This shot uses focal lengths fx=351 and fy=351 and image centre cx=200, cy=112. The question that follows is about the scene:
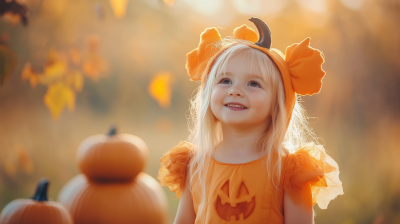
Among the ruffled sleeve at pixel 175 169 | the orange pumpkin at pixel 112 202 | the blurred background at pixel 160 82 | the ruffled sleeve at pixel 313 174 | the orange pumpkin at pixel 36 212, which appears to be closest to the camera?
the ruffled sleeve at pixel 313 174

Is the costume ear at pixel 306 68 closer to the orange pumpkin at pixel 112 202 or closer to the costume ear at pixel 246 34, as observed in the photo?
the costume ear at pixel 246 34

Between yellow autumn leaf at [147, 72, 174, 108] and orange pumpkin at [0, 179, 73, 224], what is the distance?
63cm

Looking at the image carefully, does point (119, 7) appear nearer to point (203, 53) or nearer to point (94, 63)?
point (94, 63)

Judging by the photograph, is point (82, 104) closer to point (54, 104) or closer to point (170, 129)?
point (54, 104)

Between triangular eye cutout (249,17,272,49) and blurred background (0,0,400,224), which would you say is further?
blurred background (0,0,400,224)

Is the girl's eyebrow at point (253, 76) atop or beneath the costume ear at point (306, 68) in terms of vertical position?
beneath

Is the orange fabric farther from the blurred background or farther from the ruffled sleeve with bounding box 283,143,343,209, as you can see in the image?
the blurred background

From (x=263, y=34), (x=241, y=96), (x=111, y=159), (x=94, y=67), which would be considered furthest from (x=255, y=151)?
(x=94, y=67)

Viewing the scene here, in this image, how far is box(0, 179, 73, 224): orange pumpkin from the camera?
1135 mm

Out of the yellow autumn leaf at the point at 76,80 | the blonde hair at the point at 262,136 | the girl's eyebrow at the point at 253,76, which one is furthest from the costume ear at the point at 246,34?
the yellow autumn leaf at the point at 76,80

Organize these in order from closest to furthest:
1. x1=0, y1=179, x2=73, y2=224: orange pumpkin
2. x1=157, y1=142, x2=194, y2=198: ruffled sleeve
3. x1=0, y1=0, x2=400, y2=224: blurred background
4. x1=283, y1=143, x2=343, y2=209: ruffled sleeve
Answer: x1=283, y1=143, x2=343, y2=209: ruffled sleeve < x1=157, y1=142, x2=194, y2=198: ruffled sleeve < x1=0, y1=179, x2=73, y2=224: orange pumpkin < x1=0, y1=0, x2=400, y2=224: blurred background

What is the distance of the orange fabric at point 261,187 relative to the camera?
2.60 feet

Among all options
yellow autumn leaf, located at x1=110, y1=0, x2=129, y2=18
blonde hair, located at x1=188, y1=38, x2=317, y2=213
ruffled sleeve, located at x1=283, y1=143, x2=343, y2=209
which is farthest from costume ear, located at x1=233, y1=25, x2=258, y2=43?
yellow autumn leaf, located at x1=110, y1=0, x2=129, y2=18

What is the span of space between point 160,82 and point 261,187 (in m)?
0.93
